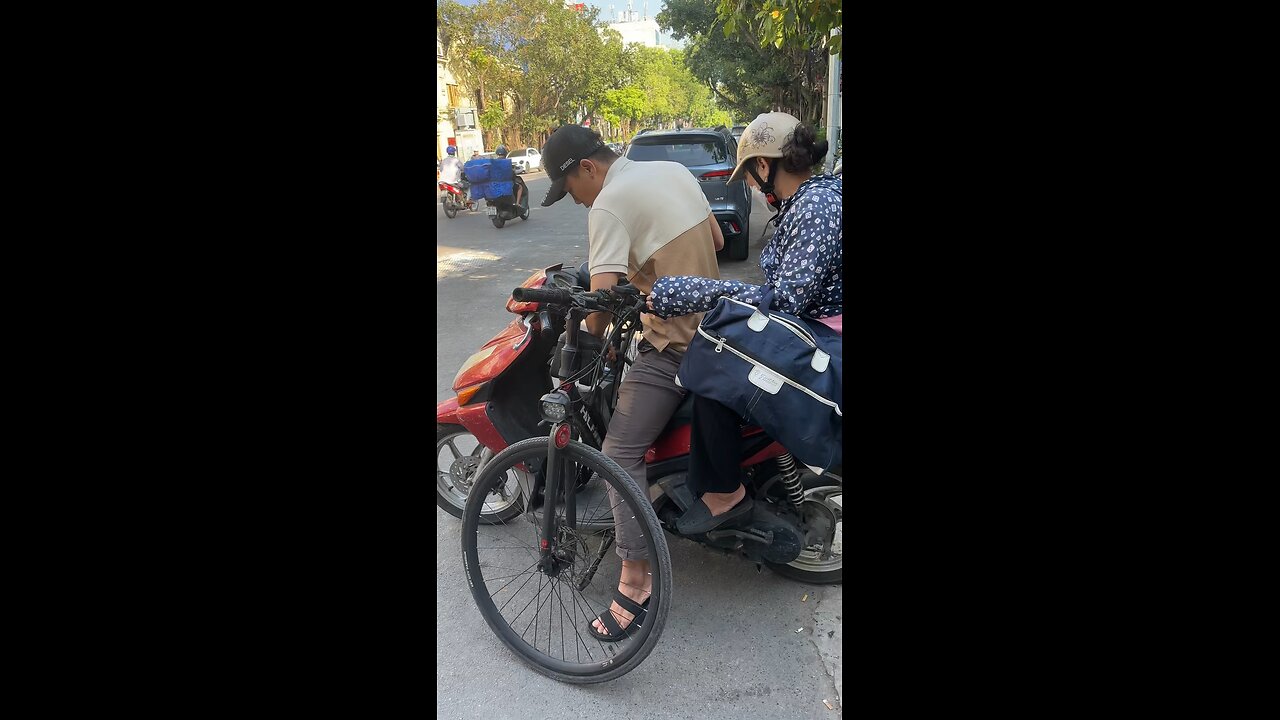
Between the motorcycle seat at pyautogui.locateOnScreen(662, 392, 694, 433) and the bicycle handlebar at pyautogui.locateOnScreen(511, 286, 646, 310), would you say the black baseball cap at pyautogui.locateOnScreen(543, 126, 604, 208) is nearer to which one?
the bicycle handlebar at pyautogui.locateOnScreen(511, 286, 646, 310)

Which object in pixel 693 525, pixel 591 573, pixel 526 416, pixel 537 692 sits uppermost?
pixel 526 416

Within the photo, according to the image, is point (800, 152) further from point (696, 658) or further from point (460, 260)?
point (460, 260)

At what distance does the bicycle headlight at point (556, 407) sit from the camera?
2.04 metres

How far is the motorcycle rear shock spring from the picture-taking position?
238 centimetres

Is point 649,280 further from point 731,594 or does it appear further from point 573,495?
point 731,594

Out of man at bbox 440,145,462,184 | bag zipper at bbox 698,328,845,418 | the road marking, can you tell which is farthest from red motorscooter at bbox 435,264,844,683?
man at bbox 440,145,462,184

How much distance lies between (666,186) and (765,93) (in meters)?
24.5

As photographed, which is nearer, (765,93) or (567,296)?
(567,296)

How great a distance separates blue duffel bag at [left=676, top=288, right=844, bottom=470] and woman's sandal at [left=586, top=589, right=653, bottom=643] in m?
0.78

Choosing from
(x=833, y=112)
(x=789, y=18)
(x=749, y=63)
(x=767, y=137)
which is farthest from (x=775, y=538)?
(x=749, y=63)

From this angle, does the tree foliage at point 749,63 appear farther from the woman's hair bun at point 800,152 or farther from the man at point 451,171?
the woman's hair bun at point 800,152
